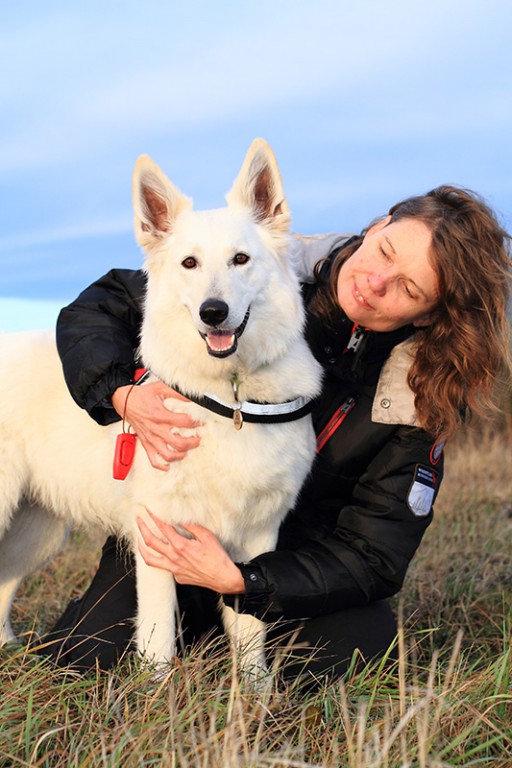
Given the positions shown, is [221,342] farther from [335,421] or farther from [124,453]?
[335,421]

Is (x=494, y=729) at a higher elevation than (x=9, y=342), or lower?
lower

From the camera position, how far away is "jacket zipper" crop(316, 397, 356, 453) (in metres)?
3.21

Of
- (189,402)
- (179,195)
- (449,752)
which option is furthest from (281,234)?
(449,752)

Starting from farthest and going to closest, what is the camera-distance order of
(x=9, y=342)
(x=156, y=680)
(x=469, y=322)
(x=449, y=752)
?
(x=9, y=342) < (x=469, y=322) < (x=156, y=680) < (x=449, y=752)

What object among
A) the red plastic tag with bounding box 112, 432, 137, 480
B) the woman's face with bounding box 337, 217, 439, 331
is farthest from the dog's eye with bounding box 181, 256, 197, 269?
the red plastic tag with bounding box 112, 432, 137, 480

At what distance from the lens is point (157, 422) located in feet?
9.21

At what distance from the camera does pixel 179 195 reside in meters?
2.98

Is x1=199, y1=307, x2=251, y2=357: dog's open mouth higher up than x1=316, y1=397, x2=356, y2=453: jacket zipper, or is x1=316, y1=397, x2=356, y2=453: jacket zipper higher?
→ x1=199, y1=307, x2=251, y2=357: dog's open mouth

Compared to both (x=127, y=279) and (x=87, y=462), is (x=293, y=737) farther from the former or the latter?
(x=127, y=279)

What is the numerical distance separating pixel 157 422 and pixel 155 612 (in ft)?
2.44

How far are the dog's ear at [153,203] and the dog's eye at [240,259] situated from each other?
1.17 feet

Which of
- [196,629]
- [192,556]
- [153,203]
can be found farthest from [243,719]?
[153,203]

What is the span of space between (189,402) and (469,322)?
1213mm

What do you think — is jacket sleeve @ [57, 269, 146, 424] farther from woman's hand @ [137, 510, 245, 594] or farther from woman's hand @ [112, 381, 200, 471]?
woman's hand @ [137, 510, 245, 594]
